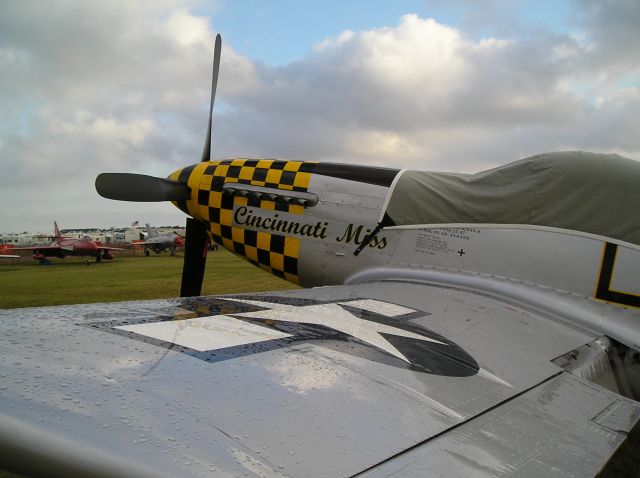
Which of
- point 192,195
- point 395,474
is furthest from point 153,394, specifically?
point 192,195

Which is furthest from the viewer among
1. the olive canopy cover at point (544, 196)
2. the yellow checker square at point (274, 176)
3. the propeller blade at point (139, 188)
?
the yellow checker square at point (274, 176)

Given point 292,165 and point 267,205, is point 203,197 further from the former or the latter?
point 292,165

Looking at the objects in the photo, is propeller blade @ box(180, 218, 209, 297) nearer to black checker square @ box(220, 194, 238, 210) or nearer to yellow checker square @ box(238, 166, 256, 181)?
black checker square @ box(220, 194, 238, 210)

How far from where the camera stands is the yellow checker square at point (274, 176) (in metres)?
4.29

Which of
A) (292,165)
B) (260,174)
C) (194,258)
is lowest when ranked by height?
(194,258)

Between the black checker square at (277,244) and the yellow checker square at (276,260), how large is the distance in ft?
0.14

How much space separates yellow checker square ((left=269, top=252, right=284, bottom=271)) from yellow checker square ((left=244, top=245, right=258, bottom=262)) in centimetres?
20

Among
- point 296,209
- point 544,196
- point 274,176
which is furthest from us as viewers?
point 274,176

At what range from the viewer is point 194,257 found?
4.85 meters

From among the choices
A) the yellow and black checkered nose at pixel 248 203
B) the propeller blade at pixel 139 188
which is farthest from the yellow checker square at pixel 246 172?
the propeller blade at pixel 139 188

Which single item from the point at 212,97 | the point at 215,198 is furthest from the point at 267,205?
the point at 212,97

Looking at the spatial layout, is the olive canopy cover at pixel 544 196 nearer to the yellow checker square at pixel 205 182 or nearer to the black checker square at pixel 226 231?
the black checker square at pixel 226 231

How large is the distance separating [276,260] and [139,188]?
5.30 ft

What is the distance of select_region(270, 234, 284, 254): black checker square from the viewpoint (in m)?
4.19
